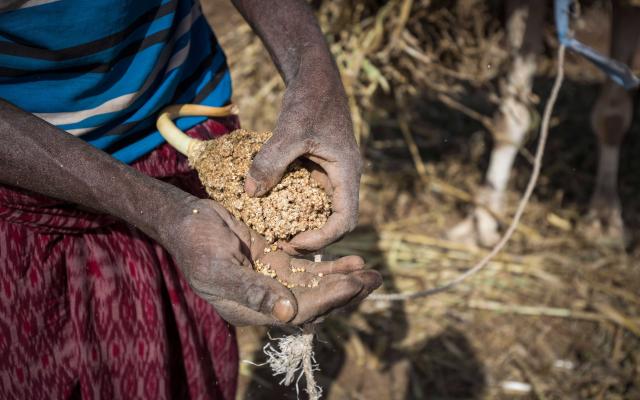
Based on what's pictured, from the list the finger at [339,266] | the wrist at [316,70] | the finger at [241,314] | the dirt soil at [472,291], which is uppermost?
the wrist at [316,70]

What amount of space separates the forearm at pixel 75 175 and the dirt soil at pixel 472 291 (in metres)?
1.47

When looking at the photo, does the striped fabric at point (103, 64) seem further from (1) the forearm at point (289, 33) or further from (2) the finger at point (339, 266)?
(2) the finger at point (339, 266)

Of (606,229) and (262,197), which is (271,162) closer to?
(262,197)

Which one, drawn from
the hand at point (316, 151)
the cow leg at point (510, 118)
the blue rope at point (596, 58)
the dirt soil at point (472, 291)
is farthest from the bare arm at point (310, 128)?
the cow leg at point (510, 118)

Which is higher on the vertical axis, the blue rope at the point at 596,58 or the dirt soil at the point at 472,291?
the blue rope at the point at 596,58

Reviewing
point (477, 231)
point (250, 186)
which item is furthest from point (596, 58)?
point (250, 186)

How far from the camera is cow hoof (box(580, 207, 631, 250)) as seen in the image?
2.95 meters

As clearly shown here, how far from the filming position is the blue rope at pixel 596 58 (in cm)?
190

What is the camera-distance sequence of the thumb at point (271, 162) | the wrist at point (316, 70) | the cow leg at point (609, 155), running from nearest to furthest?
the thumb at point (271, 162) → the wrist at point (316, 70) → the cow leg at point (609, 155)

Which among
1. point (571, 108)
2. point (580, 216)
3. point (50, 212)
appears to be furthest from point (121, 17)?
point (571, 108)

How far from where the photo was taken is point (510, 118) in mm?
2785

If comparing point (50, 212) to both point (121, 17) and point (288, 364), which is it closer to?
point (121, 17)

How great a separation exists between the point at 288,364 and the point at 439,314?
164 centimetres

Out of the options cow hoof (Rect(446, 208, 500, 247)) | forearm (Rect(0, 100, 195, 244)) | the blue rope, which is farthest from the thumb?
cow hoof (Rect(446, 208, 500, 247))
